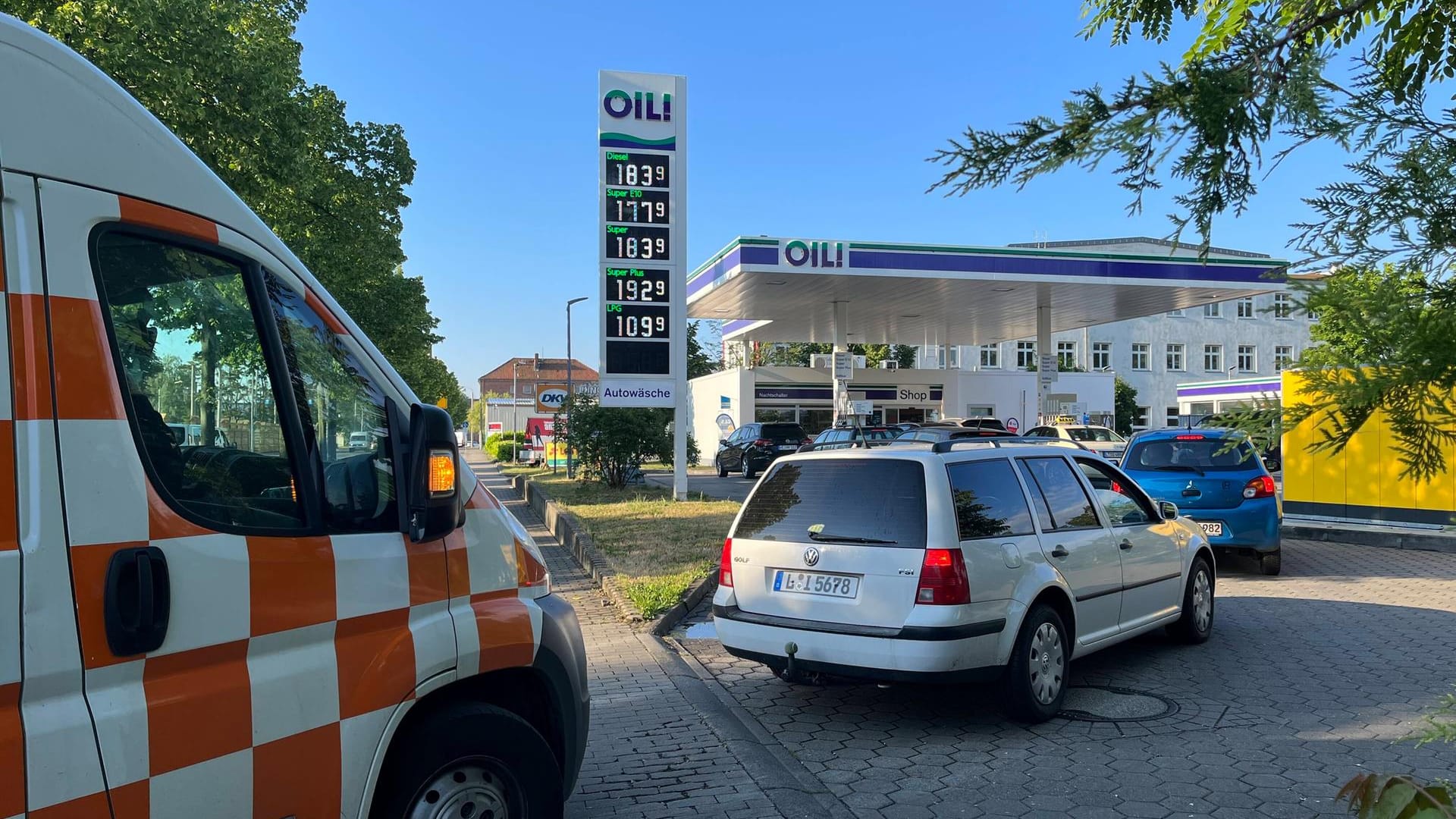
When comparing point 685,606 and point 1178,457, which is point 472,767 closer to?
point 685,606

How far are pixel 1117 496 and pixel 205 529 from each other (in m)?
5.92

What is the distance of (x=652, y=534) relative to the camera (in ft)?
44.5

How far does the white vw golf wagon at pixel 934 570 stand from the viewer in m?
5.25

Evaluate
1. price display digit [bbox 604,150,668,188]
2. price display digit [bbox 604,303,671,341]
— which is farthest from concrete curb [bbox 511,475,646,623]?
price display digit [bbox 604,150,668,188]

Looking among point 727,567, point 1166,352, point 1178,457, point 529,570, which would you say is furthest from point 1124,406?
point 529,570

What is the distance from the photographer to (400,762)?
3.02 m

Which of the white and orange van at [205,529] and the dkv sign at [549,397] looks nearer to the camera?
the white and orange van at [205,529]

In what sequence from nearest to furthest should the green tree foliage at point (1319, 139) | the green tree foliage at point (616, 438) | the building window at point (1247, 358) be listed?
the green tree foliage at point (1319, 139)
the green tree foliage at point (616, 438)
the building window at point (1247, 358)

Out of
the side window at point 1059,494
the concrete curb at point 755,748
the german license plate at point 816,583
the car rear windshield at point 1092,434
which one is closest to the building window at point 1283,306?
the concrete curb at point 755,748

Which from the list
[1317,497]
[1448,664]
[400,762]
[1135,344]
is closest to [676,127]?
[1317,497]

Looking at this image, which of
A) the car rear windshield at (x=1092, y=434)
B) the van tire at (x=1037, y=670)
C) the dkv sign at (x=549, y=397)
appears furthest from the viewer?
the dkv sign at (x=549, y=397)

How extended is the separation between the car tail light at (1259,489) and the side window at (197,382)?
1003 cm

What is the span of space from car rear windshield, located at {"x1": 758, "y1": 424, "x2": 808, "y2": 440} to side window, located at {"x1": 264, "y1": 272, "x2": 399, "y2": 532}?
95.6ft

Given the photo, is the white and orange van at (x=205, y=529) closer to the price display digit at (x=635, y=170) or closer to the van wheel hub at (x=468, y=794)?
the van wheel hub at (x=468, y=794)
